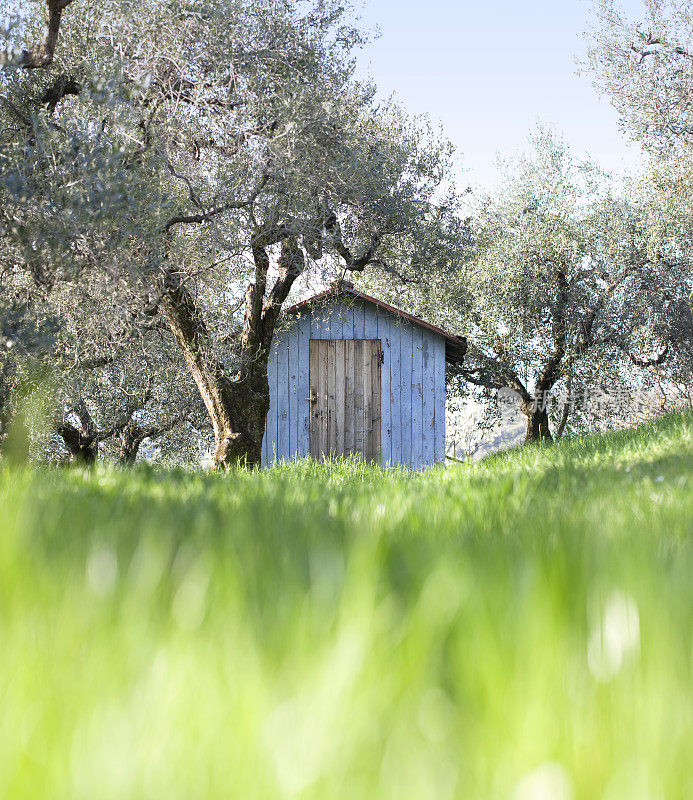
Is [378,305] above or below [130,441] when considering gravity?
above

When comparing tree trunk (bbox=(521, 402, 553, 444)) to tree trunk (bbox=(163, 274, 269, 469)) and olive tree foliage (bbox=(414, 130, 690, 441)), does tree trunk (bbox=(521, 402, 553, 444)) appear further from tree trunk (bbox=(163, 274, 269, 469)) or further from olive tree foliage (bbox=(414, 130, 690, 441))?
tree trunk (bbox=(163, 274, 269, 469))

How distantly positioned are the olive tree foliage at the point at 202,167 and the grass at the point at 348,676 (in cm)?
947

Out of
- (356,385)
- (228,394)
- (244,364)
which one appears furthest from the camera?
(356,385)

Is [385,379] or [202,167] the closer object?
A: [202,167]

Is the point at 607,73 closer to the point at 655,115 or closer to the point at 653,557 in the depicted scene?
the point at 655,115

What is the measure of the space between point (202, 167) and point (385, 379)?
774cm

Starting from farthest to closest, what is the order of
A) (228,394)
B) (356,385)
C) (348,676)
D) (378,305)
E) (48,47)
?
(356,385) → (378,305) → (228,394) → (48,47) → (348,676)

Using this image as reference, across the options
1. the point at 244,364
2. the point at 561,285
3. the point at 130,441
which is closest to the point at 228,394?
the point at 244,364

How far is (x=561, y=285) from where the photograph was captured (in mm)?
23844

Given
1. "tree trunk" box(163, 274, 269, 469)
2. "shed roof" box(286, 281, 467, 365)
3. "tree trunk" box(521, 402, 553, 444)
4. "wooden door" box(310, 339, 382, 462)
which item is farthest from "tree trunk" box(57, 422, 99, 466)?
"tree trunk" box(521, 402, 553, 444)

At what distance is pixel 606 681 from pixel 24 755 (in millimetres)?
487

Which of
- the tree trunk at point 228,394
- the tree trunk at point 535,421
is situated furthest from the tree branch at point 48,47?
the tree trunk at point 535,421

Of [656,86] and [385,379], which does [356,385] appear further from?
[656,86]

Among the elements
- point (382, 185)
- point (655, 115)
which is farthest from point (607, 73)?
point (382, 185)
